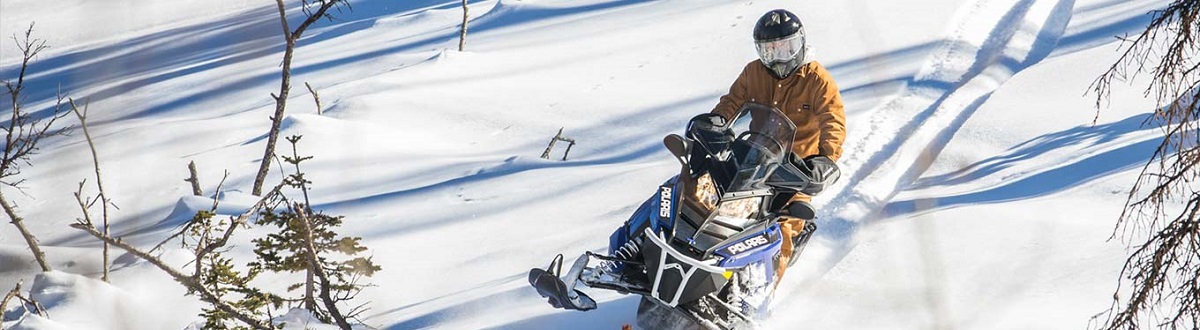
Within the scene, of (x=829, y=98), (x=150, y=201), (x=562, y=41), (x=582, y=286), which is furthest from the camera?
(x=562, y=41)

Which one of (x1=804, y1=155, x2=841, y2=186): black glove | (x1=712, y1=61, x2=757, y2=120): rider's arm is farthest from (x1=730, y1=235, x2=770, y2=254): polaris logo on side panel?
(x1=712, y1=61, x2=757, y2=120): rider's arm

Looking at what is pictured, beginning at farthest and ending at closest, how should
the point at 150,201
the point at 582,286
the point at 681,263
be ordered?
the point at 150,201, the point at 582,286, the point at 681,263

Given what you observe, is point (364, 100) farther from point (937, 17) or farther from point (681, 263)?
point (681, 263)

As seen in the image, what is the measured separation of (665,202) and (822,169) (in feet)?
2.49

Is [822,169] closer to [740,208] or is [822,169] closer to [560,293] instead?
[740,208]

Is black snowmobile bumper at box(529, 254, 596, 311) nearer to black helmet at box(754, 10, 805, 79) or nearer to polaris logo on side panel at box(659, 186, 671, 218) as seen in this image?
polaris logo on side panel at box(659, 186, 671, 218)

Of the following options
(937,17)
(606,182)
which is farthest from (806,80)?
(937,17)

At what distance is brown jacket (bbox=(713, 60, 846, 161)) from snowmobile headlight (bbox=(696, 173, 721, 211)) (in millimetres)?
921

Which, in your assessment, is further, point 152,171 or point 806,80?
point 152,171

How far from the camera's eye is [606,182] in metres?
9.02

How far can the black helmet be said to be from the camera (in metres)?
5.27

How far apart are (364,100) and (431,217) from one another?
26.5 feet

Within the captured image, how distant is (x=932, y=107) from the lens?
10.8 meters

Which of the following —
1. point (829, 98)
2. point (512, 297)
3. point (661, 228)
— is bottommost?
point (512, 297)
